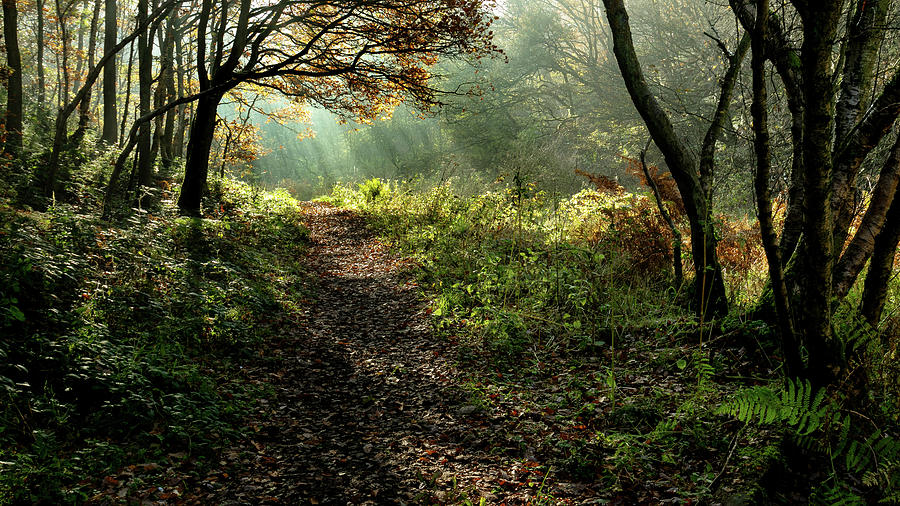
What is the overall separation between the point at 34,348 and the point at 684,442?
4.83 metres

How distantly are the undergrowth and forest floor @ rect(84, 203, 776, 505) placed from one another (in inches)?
9.9

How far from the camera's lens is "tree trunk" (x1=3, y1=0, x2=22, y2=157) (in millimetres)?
8289

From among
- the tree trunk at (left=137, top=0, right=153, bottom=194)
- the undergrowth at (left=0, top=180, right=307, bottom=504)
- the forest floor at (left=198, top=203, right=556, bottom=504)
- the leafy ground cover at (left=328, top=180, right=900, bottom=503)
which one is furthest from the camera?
the tree trunk at (left=137, top=0, right=153, bottom=194)


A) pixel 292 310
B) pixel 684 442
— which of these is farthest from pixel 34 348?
pixel 684 442

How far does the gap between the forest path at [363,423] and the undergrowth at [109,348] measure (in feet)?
1.29

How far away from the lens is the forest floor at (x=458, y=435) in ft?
10.4

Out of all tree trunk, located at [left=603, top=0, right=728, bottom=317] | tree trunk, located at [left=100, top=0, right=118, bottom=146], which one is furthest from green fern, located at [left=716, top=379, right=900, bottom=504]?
tree trunk, located at [left=100, top=0, right=118, bottom=146]

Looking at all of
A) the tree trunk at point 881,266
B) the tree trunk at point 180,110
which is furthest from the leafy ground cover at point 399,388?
the tree trunk at point 180,110

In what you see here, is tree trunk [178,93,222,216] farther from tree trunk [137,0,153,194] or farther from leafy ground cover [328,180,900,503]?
leafy ground cover [328,180,900,503]

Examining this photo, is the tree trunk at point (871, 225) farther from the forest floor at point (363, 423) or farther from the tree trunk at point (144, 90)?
the tree trunk at point (144, 90)

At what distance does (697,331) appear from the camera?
4914 mm

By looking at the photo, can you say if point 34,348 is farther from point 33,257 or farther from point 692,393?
point 692,393

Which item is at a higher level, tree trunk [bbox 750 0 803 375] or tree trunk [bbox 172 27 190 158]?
tree trunk [bbox 172 27 190 158]

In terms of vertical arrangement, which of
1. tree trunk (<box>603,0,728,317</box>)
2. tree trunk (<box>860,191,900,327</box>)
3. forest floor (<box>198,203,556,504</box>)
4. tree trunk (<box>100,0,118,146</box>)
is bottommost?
forest floor (<box>198,203,556,504</box>)
